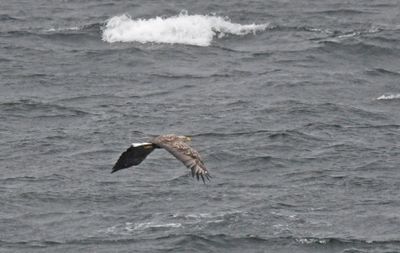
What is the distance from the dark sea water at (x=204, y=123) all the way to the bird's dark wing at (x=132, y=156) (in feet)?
19.6

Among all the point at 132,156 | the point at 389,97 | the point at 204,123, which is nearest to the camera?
the point at 132,156

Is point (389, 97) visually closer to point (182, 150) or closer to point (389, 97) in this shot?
point (389, 97)

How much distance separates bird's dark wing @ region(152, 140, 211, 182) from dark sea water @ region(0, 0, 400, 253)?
871cm

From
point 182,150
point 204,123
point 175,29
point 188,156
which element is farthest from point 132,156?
point 175,29

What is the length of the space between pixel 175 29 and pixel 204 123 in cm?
1150

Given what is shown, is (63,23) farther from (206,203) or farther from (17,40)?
(206,203)

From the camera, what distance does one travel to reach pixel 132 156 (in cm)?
3756

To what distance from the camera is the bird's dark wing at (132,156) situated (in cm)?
3694

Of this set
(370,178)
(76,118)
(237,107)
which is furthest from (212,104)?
(370,178)

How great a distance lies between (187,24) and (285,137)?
1294 centimetres

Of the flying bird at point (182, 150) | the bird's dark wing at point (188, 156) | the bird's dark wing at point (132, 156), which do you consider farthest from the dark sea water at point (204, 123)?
the bird's dark wing at point (188, 156)

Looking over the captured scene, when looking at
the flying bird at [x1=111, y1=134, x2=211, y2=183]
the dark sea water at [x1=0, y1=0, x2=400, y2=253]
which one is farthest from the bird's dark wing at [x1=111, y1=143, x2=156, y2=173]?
the dark sea water at [x1=0, y1=0, x2=400, y2=253]

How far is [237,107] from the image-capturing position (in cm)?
5422

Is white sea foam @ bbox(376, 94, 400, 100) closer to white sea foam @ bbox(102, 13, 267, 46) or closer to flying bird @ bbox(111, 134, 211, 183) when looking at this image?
white sea foam @ bbox(102, 13, 267, 46)
